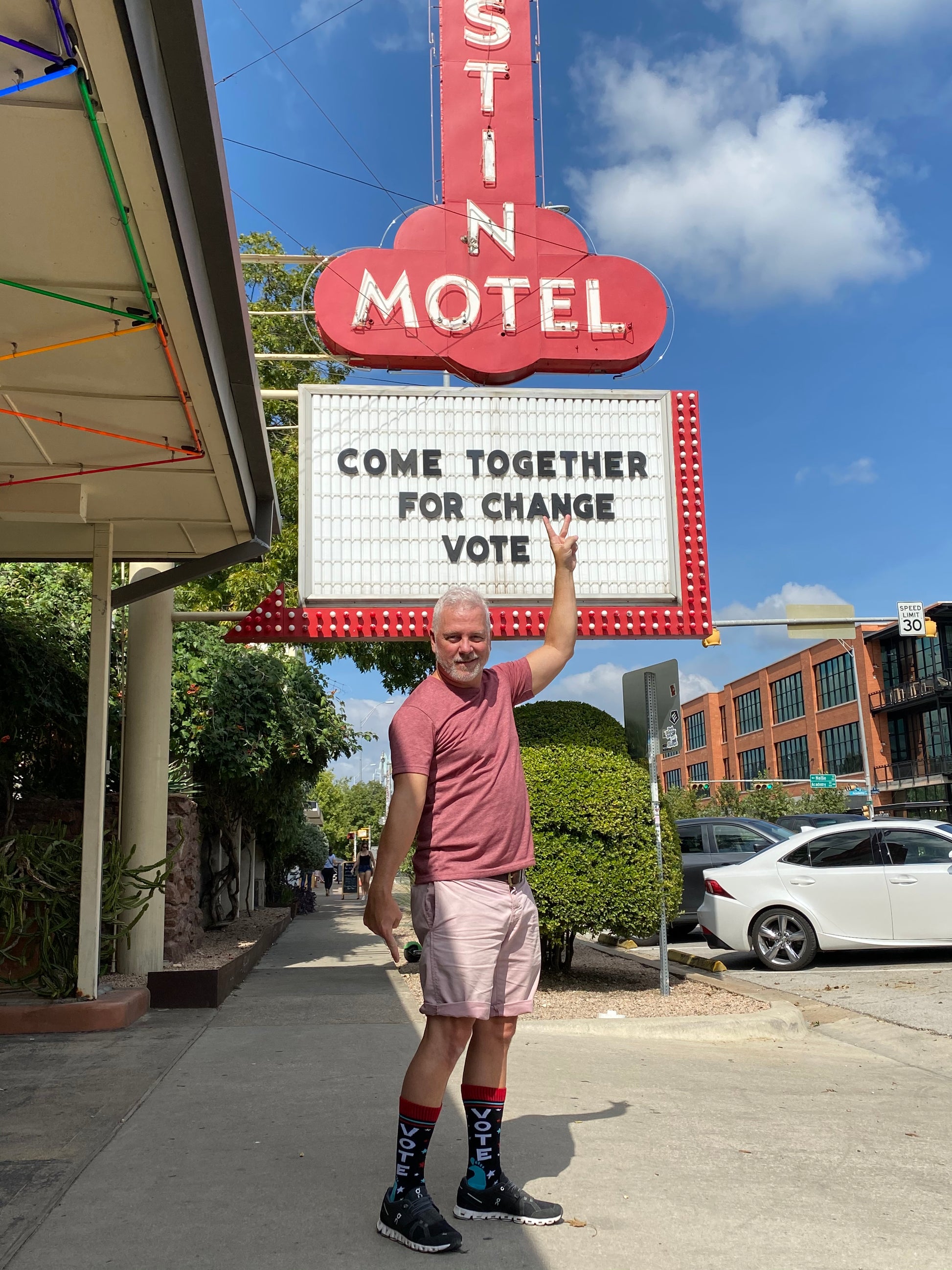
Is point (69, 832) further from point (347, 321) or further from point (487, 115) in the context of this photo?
point (487, 115)

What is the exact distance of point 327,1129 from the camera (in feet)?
14.4

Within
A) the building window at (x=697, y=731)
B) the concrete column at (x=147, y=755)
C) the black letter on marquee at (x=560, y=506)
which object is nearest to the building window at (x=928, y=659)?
the building window at (x=697, y=731)

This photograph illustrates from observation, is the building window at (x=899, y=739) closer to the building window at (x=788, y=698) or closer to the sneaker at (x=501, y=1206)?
the building window at (x=788, y=698)

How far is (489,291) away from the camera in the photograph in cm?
1136

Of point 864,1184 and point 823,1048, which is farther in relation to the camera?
point 823,1048

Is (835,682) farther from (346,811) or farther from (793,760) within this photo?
(346,811)

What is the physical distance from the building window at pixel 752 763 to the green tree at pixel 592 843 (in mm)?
60439

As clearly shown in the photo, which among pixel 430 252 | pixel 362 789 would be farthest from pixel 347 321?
pixel 362 789

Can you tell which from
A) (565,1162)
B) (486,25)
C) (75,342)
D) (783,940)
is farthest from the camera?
(486,25)

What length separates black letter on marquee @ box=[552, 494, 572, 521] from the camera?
10.3 metres

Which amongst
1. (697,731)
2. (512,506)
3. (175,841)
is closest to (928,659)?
(697,731)

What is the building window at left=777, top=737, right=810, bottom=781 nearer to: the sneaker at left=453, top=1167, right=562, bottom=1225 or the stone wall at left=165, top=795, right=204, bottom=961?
the stone wall at left=165, top=795, right=204, bottom=961

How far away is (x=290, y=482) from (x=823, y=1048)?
11879mm

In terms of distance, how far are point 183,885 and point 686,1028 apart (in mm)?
5136
